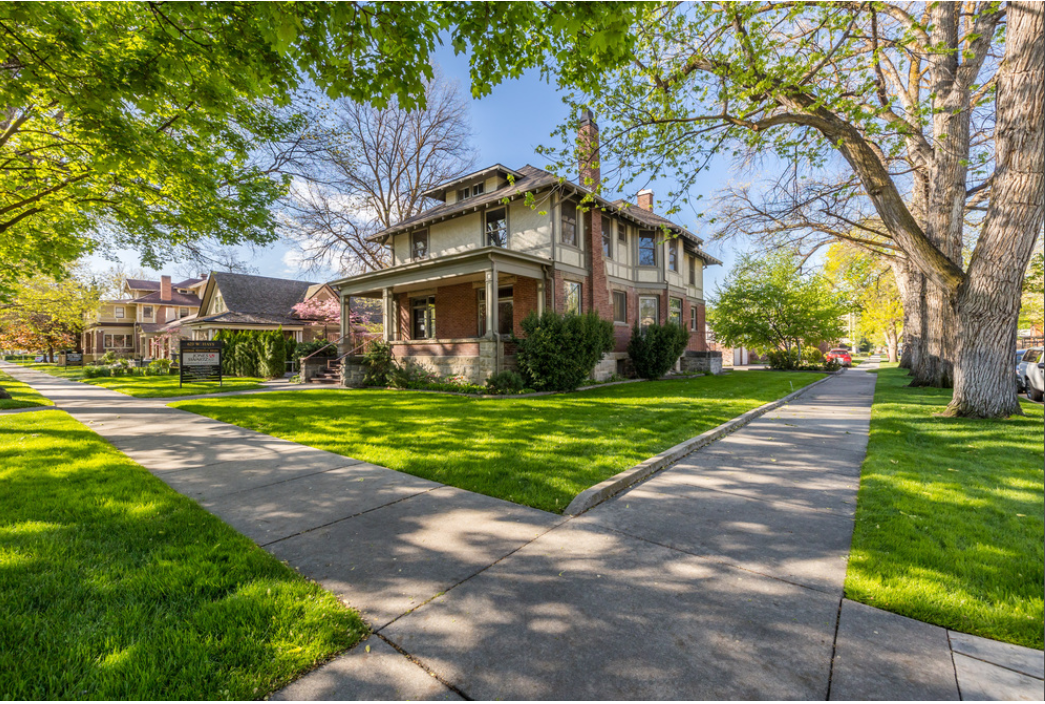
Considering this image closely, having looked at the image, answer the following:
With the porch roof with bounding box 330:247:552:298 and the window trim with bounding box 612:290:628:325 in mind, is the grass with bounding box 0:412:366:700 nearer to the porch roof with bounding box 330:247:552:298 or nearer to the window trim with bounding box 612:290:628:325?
the porch roof with bounding box 330:247:552:298

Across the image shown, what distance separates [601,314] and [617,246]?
3651mm

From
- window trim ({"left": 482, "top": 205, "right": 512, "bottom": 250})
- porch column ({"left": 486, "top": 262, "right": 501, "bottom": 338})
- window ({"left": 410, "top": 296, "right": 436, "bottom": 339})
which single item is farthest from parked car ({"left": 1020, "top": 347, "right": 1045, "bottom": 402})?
window ({"left": 410, "top": 296, "right": 436, "bottom": 339})

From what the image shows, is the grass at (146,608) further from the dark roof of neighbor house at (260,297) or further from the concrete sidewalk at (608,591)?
the dark roof of neighbor house at (260,297)

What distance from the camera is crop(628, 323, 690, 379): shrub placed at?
686 inches

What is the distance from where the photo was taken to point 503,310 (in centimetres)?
1692

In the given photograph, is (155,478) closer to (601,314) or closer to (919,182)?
(601,314)

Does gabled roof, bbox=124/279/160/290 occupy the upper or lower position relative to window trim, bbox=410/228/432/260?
upper

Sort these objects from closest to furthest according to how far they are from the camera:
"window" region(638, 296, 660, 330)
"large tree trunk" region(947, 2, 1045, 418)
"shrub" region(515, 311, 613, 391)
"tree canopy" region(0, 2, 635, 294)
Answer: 1. "tree canopy" region(0, 2, 635, 294)
2. "large tree trunk" region(947, 2, 1045, 418)
3. "shrub" region(515, 311, 613, 391)
4. "window" region(638, 296, 660, 330)

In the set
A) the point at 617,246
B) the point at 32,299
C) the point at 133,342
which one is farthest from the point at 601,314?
the point at 133,342

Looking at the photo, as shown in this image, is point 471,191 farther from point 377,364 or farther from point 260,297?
point 260,297

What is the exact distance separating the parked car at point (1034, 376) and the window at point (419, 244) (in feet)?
69.7

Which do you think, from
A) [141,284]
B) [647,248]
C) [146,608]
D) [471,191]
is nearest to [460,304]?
[471,191]

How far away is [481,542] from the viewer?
10.5 feet

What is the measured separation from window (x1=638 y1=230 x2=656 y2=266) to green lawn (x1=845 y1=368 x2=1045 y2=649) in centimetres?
1507
